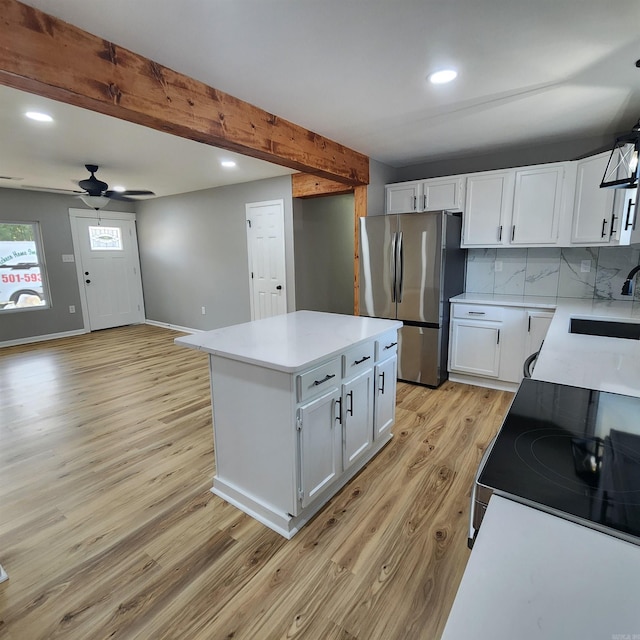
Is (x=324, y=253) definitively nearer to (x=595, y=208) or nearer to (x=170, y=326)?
(x=595, y=208)

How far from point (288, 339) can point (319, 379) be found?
1.16 ft

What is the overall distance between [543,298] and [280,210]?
325 cm

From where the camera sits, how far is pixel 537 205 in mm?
3385

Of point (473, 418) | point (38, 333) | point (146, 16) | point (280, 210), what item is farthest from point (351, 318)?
point (38, 333)

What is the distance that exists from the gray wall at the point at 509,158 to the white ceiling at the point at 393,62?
0.11m

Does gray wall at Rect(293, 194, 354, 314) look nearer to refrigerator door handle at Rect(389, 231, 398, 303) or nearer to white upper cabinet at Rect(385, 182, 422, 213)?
white upper cabinet at Rect(385, 182, 422, 213)

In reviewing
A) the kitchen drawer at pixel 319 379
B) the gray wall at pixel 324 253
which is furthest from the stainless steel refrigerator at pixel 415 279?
the kitchen drawer at pixel 319 379

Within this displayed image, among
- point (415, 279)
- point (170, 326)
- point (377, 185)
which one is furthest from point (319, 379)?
point (170, 326)

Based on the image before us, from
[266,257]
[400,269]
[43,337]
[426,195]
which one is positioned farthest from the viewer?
[43,337]

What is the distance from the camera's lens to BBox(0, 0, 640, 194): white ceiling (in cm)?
158

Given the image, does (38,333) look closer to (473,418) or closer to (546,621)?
(473,418)

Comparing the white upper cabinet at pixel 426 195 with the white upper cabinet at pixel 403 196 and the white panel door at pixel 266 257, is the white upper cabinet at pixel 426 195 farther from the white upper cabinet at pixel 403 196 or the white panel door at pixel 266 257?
the white panel door at pixel 266 257

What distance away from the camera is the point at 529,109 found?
267 cm

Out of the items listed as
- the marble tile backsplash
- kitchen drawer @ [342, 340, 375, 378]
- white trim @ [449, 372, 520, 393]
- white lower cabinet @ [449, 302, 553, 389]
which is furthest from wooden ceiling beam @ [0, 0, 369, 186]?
white trim @ [449, 372, 520, 393]
